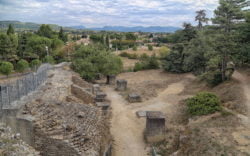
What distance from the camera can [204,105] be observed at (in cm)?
1270

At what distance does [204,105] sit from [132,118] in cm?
451

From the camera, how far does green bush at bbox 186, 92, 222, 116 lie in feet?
40.4

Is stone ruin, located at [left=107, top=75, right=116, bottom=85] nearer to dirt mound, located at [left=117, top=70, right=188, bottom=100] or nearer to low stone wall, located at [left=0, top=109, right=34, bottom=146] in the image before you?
dirt mound, located at [left=117, top=70, right=188, bottom=100]

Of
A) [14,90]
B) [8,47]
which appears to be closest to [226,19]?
[14,90]

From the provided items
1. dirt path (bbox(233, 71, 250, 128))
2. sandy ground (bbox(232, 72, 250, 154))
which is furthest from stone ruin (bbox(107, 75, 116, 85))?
sandy ground (bbox(232, 72, 250, 154))

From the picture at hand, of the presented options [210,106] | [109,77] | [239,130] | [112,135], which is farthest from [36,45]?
[239,130]

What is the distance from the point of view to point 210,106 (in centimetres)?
1248

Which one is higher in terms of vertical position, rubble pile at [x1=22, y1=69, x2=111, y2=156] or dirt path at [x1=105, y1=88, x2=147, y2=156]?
rubble pile at [x1=22, y1=69, x2=111, y2=156]

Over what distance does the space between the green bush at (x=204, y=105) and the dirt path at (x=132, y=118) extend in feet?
5.57

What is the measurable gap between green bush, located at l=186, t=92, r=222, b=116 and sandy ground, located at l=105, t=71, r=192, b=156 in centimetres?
152

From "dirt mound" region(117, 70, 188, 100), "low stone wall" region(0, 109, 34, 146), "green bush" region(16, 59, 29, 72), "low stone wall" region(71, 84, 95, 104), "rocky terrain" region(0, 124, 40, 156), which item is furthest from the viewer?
"green bush" region(16, 59, 29, 72)

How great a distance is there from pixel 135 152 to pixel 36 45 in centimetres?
3123

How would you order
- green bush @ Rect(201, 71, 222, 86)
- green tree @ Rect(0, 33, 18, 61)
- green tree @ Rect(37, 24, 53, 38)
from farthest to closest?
green tree @ Rect(37, 24, 53, 38)
green tree @ Rect(0, 33, 18, 61)
green bush @ Rect(201, 71, 222, 86)

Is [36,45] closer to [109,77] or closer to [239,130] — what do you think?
[109,77]
